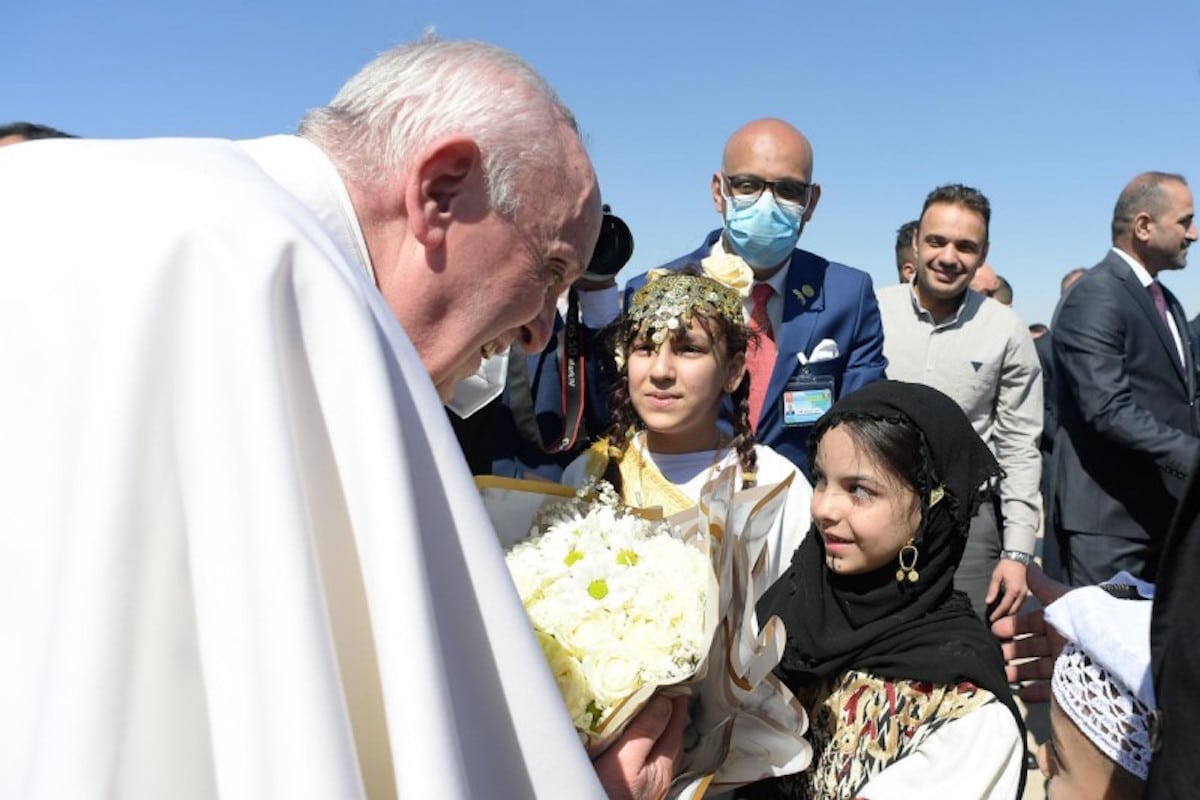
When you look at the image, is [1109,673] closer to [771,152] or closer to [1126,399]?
[771,152]

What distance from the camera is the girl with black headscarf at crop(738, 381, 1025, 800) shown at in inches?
79.7

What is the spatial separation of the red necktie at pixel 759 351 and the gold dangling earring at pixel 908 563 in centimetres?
124

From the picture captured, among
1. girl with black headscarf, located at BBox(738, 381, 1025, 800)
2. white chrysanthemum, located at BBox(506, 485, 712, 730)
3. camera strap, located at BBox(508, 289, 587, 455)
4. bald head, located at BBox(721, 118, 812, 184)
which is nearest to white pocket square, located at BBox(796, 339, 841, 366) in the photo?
bald head, located at BBox(721, 118, 812, 184)

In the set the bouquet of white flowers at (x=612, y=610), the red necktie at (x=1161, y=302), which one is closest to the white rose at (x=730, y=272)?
the bouquet of white flowers at (x=612, y=610)

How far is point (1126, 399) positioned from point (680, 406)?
9.16ft

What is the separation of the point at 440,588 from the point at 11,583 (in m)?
0.42

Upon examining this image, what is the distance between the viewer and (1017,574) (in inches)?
158

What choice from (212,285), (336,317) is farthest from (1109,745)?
(212,285)

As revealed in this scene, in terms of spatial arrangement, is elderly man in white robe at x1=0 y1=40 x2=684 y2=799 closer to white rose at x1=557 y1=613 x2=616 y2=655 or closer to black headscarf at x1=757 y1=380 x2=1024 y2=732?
white rose at x1=557 y1=613 x2=616 y2=655

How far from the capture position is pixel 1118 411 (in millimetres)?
4543

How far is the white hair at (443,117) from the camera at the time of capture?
4.53 feet

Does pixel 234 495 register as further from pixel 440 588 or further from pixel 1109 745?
pixel 1109 745

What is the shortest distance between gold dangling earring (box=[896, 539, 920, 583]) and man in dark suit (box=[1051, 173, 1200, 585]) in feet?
9.31

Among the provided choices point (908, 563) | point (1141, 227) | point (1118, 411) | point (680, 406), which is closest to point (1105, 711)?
point (908, 563)
